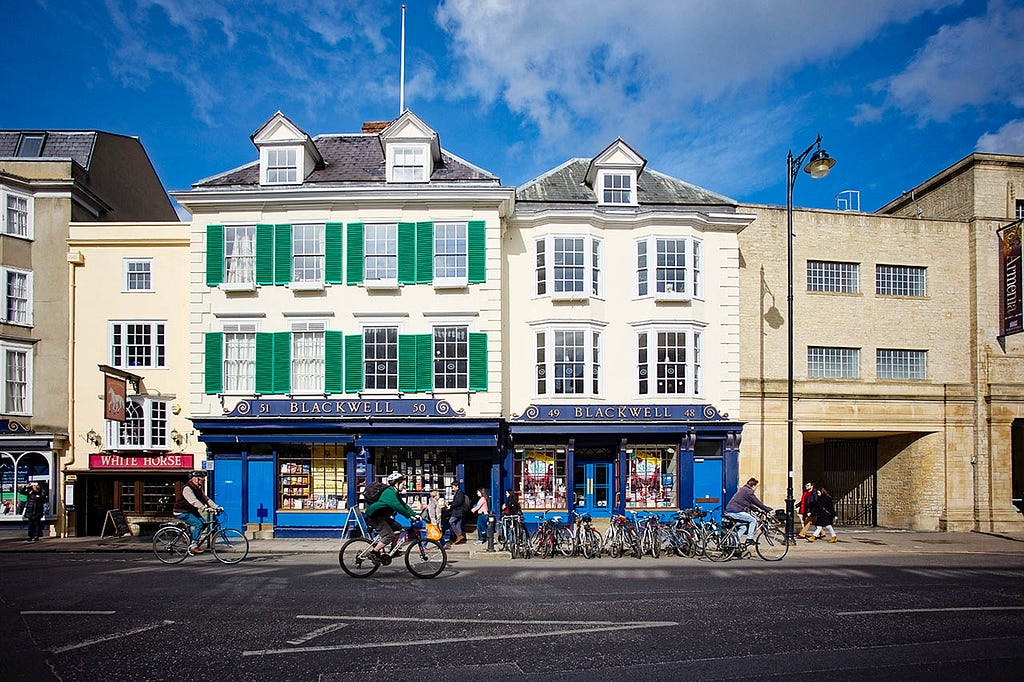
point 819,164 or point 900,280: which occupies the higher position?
point 819,164

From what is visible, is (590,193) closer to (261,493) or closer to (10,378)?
→ (261,493)

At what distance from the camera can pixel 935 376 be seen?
25.4 m

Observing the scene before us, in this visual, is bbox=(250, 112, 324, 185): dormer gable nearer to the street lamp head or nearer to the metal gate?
the street lamp head

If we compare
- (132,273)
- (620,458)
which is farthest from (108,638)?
(132,273)

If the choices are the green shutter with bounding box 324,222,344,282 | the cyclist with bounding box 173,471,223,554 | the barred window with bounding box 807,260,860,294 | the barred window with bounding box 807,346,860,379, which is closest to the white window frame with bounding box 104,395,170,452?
the green shutter with bounding box 324,222,344,282

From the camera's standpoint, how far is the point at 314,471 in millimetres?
22328

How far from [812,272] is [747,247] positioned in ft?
7.63

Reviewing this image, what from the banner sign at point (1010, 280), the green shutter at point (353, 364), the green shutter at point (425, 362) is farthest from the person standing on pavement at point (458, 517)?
the banner sign at point (1010, 280)

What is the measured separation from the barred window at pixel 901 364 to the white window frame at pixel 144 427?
21.8 m

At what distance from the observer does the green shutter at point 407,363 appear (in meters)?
22.2

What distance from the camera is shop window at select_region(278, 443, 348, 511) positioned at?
22.3 metres

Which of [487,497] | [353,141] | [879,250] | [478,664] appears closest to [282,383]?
[487,497]

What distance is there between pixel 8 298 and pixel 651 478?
1912cm

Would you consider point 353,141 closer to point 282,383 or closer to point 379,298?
point 379,298
